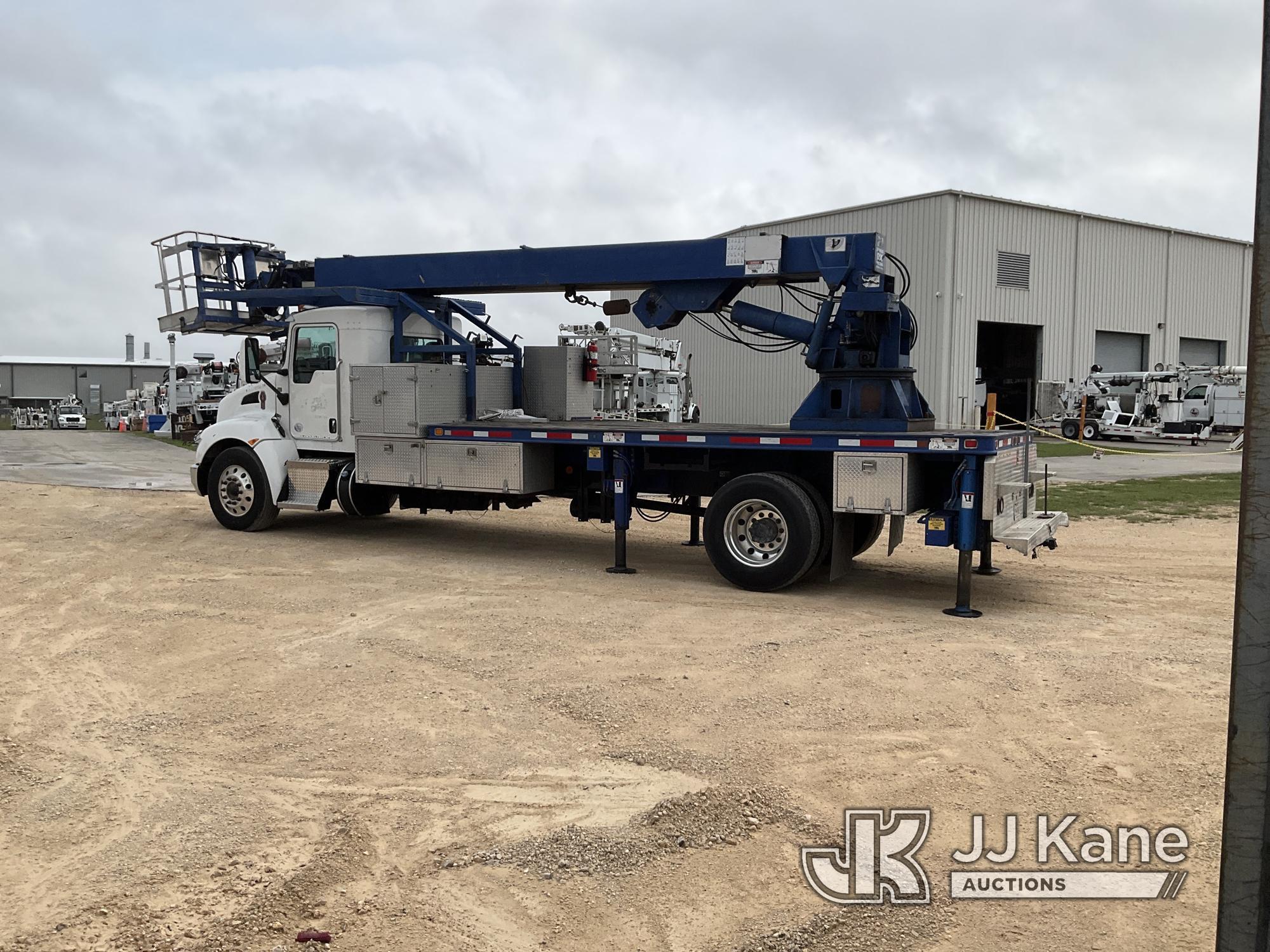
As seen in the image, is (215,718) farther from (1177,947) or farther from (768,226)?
(768,226)

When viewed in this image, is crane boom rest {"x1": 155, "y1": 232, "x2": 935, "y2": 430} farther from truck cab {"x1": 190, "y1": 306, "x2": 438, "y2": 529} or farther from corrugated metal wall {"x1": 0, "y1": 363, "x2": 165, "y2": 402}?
corrugated metal wall {"x1": 0, "y1": 363, "x2": 165, "y2": 402}

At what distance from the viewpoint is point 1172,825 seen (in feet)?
15.0

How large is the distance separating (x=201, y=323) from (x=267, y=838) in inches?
442

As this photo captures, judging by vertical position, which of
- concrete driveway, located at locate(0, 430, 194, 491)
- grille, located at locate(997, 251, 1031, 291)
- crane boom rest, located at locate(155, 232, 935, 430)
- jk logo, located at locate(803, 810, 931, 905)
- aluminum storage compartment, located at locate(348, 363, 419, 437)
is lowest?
jk logo, located at locate(803, 810, 931, 905)

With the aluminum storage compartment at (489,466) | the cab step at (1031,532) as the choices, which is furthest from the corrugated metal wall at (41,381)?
the cab step at (1031,532)

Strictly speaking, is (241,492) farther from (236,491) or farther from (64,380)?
(64,380)

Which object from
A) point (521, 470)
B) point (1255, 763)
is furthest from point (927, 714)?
point (521, 470)

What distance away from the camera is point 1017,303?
122ft

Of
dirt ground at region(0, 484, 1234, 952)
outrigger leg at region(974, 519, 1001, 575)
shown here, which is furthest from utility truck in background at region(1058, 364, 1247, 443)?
dirt ground at region(0, 484, 1234, 952)

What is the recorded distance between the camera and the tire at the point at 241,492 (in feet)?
44.1

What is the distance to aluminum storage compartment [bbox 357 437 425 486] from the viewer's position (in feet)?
39.9

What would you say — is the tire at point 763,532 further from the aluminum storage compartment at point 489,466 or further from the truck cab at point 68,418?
the truck cab at point 68,418

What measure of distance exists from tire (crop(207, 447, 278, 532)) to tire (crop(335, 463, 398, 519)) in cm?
99

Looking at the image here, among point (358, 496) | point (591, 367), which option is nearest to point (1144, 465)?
point (591, 367)
